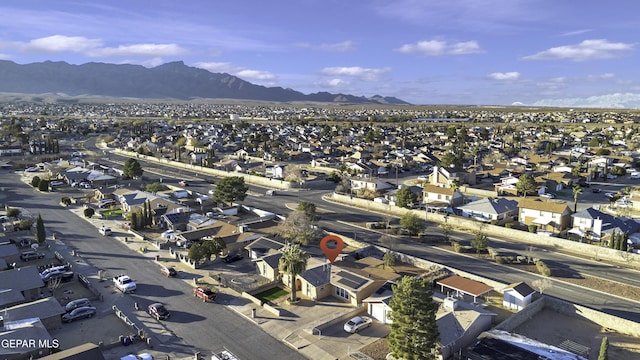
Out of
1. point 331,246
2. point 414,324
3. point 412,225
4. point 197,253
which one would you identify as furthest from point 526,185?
point 197,253

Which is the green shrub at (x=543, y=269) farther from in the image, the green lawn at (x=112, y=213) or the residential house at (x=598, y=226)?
the green lawn at (x=112, y=213)

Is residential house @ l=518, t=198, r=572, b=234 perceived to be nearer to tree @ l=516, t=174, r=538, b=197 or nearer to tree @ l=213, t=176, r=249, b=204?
tree @ l=516, t=174, r=538, b=197

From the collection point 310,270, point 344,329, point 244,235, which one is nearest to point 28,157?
point 244,235

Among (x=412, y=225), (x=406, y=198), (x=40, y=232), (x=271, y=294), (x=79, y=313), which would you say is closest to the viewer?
(x=79, y=313)

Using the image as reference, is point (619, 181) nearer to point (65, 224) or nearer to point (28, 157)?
point (65, 224)

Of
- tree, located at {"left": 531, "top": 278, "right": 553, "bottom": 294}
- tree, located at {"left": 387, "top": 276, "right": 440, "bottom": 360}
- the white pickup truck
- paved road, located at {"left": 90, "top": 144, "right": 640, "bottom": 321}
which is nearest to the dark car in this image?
the white pickup truck

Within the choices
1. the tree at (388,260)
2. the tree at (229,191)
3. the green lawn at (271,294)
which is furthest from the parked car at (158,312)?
the tree at (229,191)

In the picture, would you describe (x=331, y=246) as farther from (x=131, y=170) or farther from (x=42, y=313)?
(x=131, y=170)
